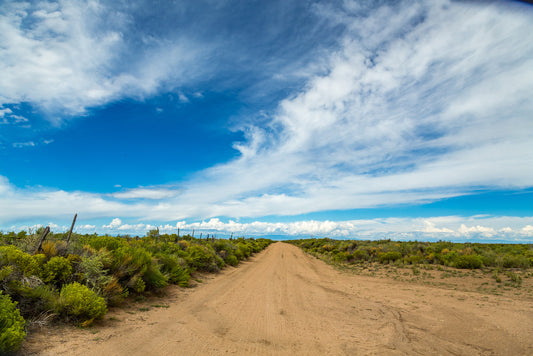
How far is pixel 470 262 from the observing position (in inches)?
695

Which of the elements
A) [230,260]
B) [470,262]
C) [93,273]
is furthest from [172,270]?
[470,262]

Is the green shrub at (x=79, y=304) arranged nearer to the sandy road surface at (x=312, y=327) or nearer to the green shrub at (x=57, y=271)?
the sandy road surface at (x=312, y=327)

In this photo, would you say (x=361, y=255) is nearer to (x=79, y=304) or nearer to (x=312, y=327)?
(x=312, y=327)

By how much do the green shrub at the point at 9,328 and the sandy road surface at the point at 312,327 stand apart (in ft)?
1.58

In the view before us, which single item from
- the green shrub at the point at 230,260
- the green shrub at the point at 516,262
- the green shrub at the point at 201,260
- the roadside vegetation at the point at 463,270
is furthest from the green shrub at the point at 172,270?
the green shrub at the point at 516,262

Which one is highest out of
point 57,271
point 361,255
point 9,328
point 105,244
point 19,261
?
point 105,244

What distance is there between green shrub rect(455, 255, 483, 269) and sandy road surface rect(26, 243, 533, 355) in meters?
7.25

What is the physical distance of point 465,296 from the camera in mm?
11516

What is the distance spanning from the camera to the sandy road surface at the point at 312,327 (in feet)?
18.5

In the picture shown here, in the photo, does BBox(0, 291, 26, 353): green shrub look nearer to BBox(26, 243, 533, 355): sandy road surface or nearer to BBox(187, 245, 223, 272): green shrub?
BBox(26, 243, 533, 355): sandy road surface

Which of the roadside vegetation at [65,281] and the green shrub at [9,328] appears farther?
the roadside vegetation at [65,281]

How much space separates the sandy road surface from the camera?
564cm

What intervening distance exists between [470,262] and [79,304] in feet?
72.1

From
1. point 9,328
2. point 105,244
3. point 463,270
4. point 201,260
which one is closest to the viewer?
point 9,328
